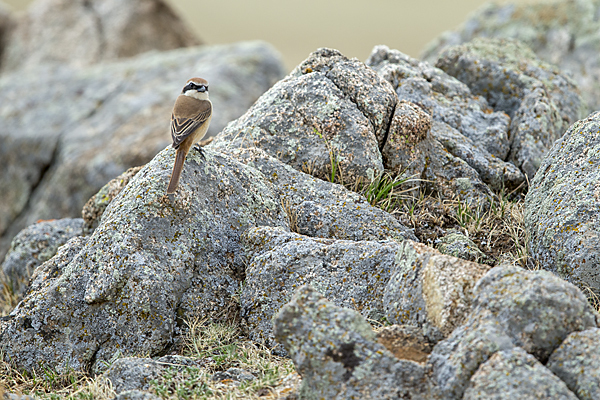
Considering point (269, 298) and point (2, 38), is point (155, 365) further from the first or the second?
point (2, 38)

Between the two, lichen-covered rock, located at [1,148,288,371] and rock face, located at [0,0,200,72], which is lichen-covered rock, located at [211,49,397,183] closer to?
lichen-covered rock, located at [1,148,288,371]

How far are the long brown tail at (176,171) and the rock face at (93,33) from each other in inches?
999

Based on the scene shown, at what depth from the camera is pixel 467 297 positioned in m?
4.79

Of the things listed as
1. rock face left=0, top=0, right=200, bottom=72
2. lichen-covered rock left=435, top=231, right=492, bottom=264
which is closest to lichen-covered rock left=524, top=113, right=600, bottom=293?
lichen-covered rock left=435, top=231, right=492, bottom=264

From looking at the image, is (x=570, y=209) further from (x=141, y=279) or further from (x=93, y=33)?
(x=93, y=33)

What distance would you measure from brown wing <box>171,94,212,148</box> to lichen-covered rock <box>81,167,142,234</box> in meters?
1.70

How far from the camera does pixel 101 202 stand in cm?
841

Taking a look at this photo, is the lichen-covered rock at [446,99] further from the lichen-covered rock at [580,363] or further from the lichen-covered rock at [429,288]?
the lichen-covered rock at [580,363]

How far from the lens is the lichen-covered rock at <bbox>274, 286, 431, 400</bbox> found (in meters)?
4.39

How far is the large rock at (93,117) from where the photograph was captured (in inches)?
739

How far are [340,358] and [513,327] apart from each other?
4.62 feet

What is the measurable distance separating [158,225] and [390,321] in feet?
9.27

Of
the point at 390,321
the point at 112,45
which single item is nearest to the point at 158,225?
the point at 390,321

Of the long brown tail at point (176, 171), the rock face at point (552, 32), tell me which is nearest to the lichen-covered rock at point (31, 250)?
the long brown tail at point (176, 171)
